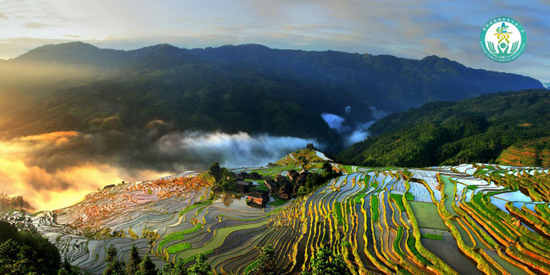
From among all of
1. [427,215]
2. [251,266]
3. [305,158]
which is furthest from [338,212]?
[305,158]

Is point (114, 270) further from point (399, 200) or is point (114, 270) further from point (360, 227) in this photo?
point (399, 200)

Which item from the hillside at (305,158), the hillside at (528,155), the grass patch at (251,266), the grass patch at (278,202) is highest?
the hillside at (528,155)

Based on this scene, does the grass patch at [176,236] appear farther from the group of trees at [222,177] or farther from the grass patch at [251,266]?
the group of trees at [222,177]

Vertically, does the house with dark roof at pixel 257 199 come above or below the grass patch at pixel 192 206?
above

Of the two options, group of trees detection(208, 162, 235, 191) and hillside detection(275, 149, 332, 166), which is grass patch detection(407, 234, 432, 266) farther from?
hillside detection(275, 149, 332, 166)

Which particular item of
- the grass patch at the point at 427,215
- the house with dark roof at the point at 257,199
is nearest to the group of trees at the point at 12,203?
the house with dark roof at the point at 257,199

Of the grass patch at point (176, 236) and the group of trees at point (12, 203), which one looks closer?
the grass patch at point (176, 236)

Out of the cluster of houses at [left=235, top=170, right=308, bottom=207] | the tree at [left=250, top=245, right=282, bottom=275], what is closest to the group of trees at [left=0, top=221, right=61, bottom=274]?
the tree at [left=250, top=245, right=282, bottom=275]
